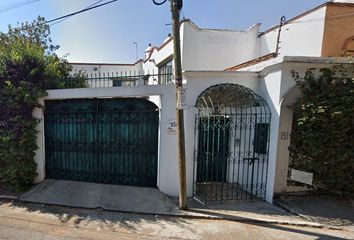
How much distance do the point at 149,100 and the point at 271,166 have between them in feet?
12.2

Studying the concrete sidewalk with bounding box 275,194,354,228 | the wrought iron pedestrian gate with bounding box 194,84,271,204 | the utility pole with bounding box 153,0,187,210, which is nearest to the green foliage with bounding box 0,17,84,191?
the utility pole with bounding box 153,0,187,210

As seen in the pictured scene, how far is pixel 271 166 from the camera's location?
6.08m

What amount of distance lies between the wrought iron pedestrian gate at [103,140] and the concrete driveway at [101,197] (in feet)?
1.15

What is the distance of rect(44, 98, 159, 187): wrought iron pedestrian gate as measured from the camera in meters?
6.64

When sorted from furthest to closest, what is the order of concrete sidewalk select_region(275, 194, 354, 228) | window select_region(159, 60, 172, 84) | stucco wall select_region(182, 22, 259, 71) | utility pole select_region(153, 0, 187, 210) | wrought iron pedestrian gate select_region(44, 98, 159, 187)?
window select_region(159, 60, 172, 84) < stucco wall select_region(182, 22, 259, 71) < wrought iron pedestrian gate select_region(44, 98, 159, 187) < concrete sidewalk select_region(275, 194, 354, 228) < utility pole select_region(153, 0, 187, 210)

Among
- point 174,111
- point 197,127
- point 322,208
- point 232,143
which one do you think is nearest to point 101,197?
point 174,111

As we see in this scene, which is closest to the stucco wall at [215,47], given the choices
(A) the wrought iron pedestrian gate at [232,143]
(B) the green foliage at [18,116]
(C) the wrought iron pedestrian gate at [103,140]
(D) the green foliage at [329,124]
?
(A) the wrought iron pedestrian gate at [232,143]

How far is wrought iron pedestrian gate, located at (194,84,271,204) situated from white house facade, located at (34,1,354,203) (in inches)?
1.1

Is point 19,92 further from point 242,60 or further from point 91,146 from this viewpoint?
point 242,60

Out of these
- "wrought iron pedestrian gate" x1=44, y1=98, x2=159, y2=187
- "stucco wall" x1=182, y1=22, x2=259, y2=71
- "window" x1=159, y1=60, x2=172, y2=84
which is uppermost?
"stucco wall" x1=182, y1=22, x2=259, y2=71

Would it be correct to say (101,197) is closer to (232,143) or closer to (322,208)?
(232,143)

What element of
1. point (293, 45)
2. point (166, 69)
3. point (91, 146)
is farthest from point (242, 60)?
point (91, 146)

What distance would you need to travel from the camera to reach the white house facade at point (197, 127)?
243 inches

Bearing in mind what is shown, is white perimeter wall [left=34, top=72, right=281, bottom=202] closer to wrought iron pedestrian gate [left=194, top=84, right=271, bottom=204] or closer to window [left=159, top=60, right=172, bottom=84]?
wrought iron pedestrian gate [left=194, top=84, right=271, bottom=204]
